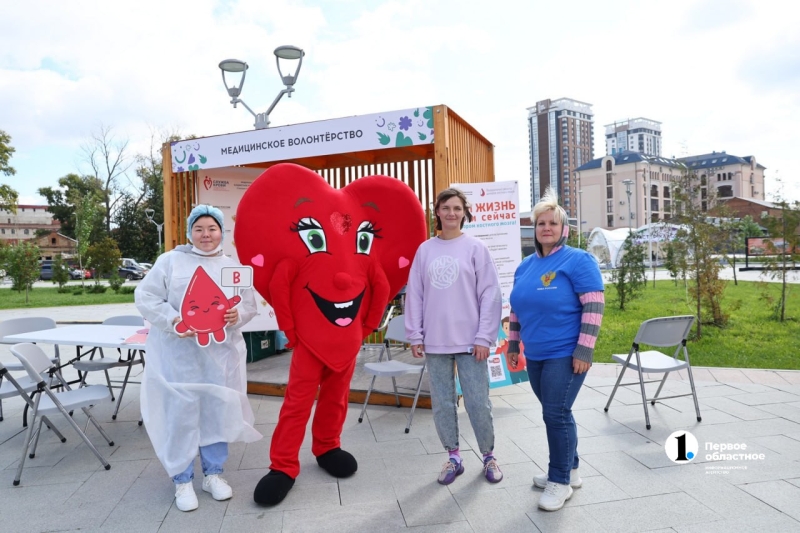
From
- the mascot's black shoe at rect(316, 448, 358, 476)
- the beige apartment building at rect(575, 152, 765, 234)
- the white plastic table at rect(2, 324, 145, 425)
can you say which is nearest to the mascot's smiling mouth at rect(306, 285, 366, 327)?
the mascot's black shoe at rect(316, 448, 358, 476)

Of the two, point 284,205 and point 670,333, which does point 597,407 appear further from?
point 284,205

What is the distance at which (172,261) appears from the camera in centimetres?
314

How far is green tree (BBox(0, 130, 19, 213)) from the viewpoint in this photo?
88.7ft

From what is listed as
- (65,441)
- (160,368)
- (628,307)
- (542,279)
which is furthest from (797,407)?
(628,307)

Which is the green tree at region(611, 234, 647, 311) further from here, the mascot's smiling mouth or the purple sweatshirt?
the mascot's smiling mouth

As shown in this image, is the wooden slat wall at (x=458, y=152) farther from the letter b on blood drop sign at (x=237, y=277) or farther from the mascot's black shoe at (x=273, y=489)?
the mascot's black shoe at (x=273, y=489)

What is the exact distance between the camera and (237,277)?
2971 mm

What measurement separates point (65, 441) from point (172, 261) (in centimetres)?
216

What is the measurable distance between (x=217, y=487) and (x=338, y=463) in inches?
28.3

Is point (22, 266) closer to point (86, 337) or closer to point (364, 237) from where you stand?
point (86, 337)

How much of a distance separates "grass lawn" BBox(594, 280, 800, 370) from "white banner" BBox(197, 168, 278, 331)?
4.38m

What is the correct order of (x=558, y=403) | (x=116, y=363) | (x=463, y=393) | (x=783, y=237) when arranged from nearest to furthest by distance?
1. (x=558, y=403)
2. (x=463, y=393)
3. (x=116, y=363)
4. (x=783, y=237)

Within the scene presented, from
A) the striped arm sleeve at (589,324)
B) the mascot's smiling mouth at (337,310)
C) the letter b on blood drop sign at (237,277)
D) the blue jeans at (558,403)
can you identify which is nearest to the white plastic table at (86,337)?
the letter b on blood drop sign at (237,277)

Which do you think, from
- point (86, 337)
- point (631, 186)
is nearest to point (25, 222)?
point (631, 186)
